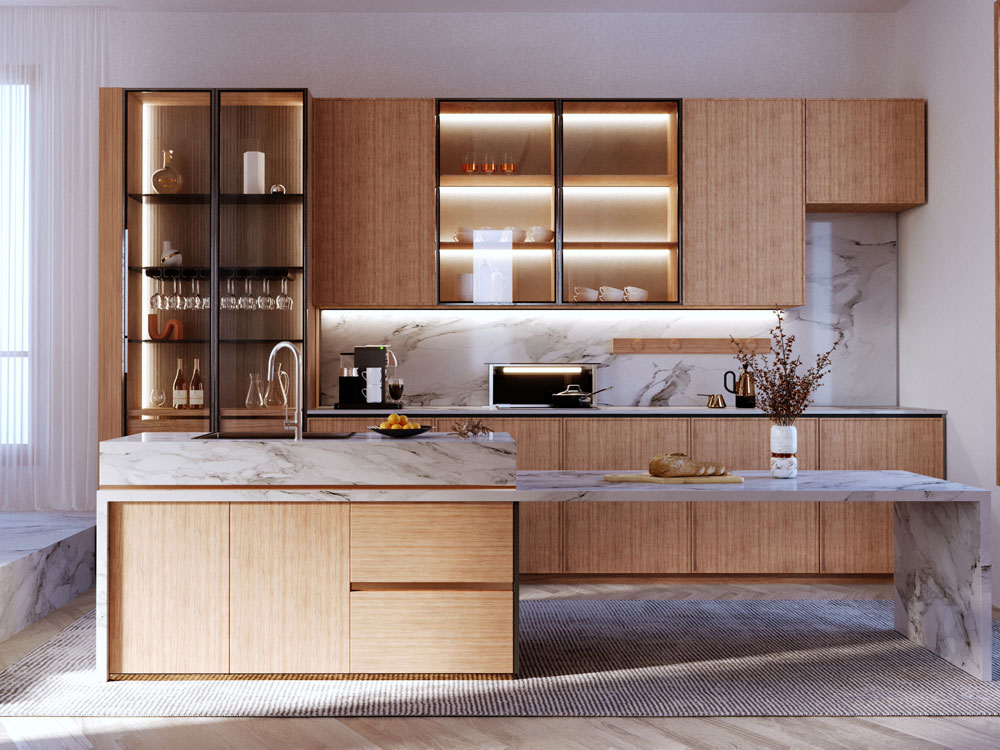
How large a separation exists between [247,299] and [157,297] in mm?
485

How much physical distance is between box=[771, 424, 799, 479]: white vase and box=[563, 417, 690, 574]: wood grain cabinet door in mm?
1240

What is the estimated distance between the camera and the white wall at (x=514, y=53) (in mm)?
5051

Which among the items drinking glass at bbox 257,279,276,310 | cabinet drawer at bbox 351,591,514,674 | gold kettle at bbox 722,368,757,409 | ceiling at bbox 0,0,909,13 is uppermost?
ceiling at bbox 0,0,909,13

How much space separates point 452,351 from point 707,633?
223cm

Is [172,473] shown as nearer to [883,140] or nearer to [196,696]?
[196,696]

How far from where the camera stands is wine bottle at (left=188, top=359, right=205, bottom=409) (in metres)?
4.59

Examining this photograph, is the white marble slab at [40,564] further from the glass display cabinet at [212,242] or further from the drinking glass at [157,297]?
the drinking glass at [157,297]

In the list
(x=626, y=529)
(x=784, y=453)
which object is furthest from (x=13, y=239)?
(x=784, y=453)

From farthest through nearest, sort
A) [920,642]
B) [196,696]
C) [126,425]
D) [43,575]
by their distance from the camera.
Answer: [126,425]
[43,575]
[920,642]
[196,696]

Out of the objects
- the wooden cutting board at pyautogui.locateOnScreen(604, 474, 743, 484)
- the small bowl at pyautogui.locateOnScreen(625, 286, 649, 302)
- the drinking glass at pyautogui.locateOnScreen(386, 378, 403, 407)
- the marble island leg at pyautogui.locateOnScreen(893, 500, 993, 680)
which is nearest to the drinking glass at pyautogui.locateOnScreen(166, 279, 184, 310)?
the drinking glass at pyautogui.locateOnScreen(386, 378, 403, 407)

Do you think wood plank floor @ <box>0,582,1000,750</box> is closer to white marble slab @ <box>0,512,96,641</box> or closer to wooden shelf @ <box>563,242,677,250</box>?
white marble slab @ <box>0,512,96,641</box>

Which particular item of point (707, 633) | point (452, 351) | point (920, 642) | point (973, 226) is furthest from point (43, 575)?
point (973, 226)

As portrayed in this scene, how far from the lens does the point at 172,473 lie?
9.95ft

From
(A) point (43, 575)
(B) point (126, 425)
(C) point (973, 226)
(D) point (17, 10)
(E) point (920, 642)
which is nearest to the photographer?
(E) point (920, 642)
